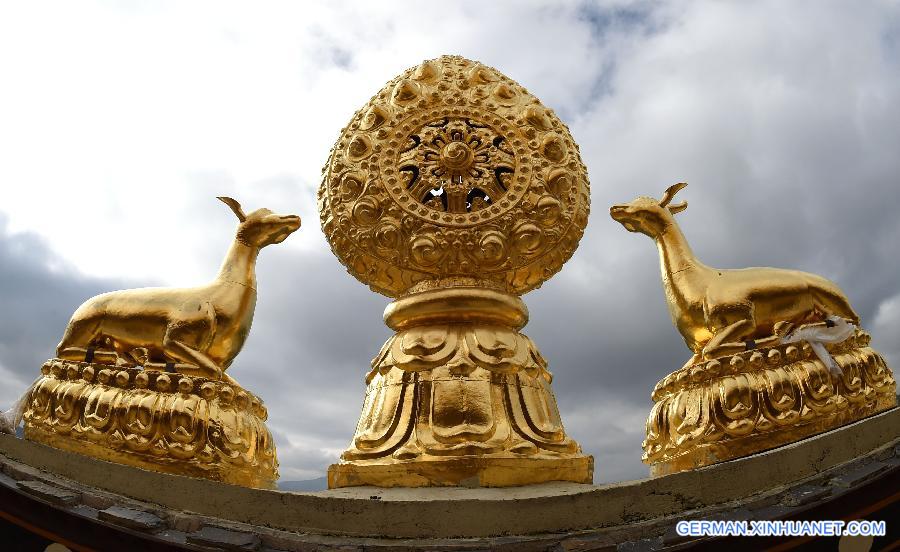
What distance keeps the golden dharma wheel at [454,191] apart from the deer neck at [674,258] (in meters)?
0.46

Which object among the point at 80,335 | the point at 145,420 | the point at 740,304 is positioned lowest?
the point at 145,420

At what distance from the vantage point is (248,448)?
311 cm

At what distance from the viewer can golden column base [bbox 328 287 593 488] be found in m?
3.01

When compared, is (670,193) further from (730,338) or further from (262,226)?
(262,226)

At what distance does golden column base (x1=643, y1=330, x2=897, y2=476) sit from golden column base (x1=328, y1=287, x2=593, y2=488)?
532 mm

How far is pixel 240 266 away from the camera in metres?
3.66

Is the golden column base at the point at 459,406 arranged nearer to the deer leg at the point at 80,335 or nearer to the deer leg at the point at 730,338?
the deer leg at the point at 730,338

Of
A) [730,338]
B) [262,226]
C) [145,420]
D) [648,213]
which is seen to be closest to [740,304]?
[730,338]

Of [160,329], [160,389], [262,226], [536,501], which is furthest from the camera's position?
[262,226]

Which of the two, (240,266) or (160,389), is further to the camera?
(240,266)

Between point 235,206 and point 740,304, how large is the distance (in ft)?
8.81

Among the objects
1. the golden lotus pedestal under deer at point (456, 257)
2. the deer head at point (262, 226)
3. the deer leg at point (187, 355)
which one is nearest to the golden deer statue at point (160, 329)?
the deer leg at point (187, 355)

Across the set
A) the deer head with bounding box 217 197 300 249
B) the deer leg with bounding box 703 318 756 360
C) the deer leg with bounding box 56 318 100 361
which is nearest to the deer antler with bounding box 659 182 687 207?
the deer leg with bounding box 703 318 756 360

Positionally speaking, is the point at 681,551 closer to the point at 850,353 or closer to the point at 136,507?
the point at 850,353
